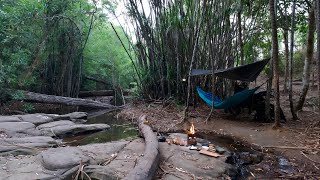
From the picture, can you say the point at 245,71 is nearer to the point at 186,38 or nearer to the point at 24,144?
the point at 186,38

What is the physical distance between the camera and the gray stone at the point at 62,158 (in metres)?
2.34

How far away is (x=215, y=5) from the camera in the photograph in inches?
208

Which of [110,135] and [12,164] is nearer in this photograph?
[12,164]

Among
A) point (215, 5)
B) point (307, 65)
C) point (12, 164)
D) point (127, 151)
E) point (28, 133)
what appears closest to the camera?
point (12, 164)

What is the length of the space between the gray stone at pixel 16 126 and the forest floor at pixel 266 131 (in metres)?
2.05

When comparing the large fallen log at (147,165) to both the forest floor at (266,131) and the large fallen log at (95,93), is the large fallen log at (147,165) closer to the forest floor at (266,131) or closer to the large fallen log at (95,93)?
the forest floor at (266,131)

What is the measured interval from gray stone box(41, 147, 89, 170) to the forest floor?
1739mm

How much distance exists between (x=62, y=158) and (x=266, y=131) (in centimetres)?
299

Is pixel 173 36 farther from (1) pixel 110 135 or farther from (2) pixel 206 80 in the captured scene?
(1) pixel 110 135

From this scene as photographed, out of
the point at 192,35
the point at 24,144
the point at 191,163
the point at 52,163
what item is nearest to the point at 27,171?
the point at 52,163

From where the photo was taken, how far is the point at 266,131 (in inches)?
158

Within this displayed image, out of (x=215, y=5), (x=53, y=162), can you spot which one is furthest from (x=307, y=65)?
(x=53, y=162)

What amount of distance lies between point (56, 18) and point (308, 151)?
261 inches

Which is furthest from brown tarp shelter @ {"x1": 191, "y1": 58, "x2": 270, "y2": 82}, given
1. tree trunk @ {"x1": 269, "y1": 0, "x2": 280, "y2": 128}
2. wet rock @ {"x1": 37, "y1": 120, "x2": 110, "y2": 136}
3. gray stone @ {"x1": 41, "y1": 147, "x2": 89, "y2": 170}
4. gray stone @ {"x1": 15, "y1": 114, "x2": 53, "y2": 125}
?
gray stone @ {"x1": 15, "y1": 114, "x2": 53, "y2": 125}
